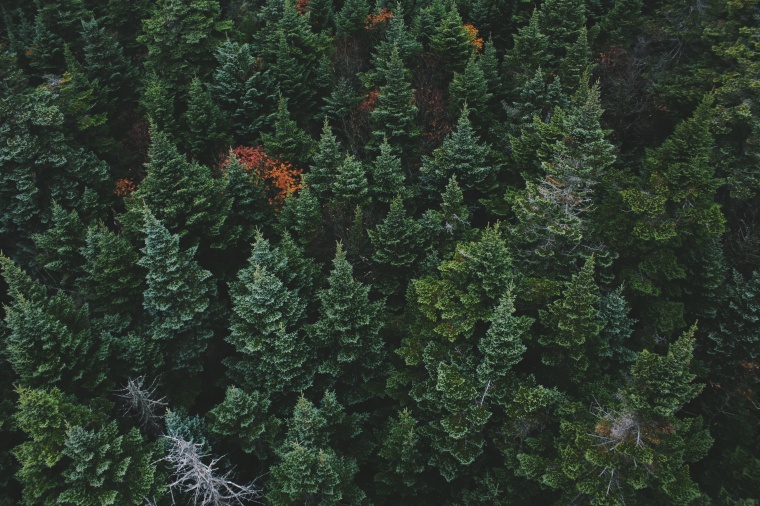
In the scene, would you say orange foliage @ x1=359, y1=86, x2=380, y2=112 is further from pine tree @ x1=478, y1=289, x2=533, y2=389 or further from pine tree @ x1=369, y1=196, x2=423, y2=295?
pine tree @ x1=478, y1=289, x2=533, y2=389

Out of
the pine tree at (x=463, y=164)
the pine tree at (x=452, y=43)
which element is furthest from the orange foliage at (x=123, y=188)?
the pine tree at (x=452, y=43)

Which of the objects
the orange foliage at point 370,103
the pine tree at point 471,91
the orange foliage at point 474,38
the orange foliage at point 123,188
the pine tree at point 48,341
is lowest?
the pine tree at point 48,341

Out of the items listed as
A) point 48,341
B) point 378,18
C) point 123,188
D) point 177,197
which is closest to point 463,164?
point 177,197

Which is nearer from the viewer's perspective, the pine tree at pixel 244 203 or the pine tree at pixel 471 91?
the pine tree at pixel 244 203

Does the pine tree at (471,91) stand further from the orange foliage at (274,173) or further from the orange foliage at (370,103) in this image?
the orange foliage at (274,173)

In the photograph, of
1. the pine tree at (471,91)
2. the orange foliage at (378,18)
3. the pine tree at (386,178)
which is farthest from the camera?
the orange foliage at (378,18)

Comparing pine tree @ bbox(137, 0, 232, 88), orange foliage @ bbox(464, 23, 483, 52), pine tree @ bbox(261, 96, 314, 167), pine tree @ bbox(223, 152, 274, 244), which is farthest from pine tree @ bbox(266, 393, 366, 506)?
orange foliage @ bbox(464, 23, 483, 52)

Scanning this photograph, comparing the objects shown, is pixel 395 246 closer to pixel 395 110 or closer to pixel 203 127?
pixel 395 110

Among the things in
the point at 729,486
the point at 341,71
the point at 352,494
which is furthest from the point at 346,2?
the point at 729,486
